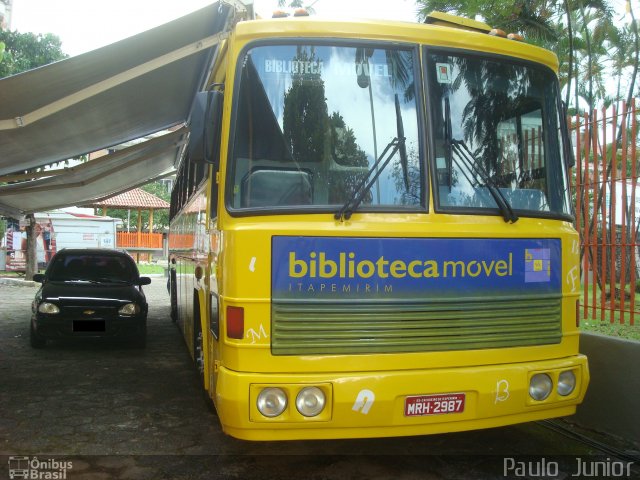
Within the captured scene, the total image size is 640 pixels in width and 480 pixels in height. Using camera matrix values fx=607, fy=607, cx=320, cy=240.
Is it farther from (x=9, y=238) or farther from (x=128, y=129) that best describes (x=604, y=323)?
(x=9, y=238)

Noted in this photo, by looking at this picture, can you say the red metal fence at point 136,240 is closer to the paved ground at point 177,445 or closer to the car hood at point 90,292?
the car hood at point 90,292

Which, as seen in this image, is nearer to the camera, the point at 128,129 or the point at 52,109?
the point at 52,109

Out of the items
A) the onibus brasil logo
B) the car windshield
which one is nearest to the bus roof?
the onibus brasil logo

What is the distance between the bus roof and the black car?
5.42m

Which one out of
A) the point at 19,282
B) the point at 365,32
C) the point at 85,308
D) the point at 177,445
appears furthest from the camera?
the point at 19,282

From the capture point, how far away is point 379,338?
11.6 ft

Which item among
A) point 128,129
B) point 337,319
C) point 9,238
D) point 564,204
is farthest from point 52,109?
point 9,238

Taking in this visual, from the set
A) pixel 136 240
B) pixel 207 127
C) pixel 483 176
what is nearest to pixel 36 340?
pixel 207 127

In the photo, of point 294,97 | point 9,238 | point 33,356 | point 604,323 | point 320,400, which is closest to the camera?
point 320,400

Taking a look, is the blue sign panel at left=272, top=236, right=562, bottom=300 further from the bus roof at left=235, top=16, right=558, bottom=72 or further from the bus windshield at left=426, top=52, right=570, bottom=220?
the bus roof at left=235, top=16, right=558, bottom=72

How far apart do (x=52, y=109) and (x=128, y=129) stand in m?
3.02

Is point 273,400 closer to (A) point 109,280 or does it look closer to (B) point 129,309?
(B) point 129,309

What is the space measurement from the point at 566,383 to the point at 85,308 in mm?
6272

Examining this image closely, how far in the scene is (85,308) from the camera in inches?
317
